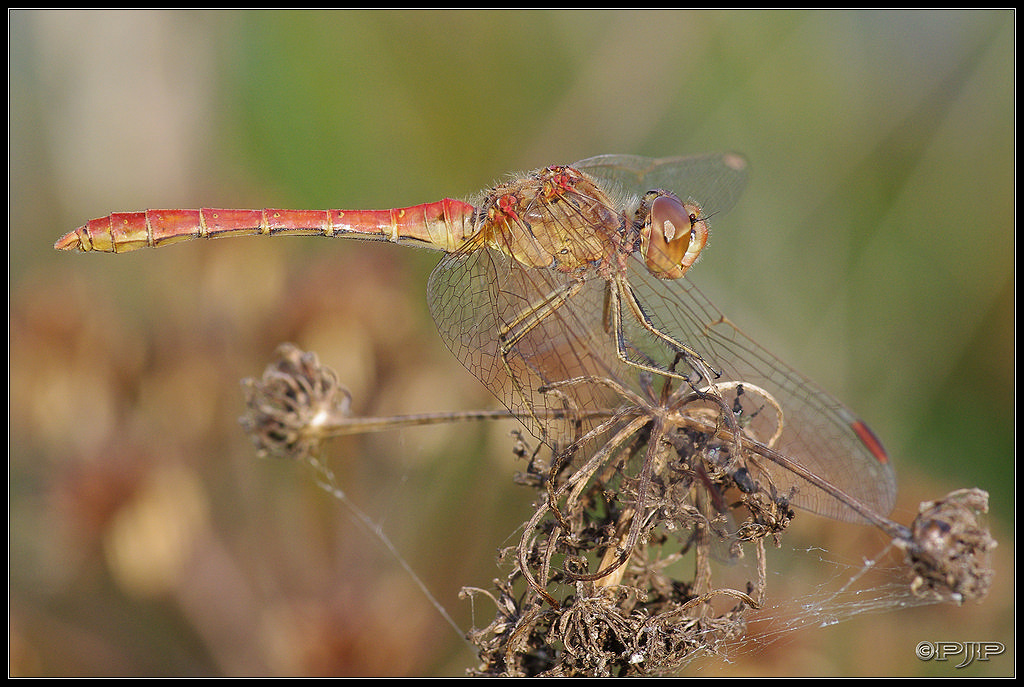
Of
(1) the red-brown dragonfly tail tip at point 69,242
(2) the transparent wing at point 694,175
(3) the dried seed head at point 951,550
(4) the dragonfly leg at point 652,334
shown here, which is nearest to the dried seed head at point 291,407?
(4) the dragonfly leg at point 652,334

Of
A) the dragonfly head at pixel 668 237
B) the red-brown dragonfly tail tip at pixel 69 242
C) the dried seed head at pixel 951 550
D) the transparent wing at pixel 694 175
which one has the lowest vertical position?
the dried seed head at pixel 951 550

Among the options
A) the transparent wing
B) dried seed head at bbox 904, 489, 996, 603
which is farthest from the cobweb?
the transparent wing

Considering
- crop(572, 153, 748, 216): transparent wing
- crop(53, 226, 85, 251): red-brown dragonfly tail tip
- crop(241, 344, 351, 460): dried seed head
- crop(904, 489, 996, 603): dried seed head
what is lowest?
crop(904, 489, 996, 603): dried seed head

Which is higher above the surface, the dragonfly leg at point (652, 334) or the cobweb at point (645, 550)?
the dragonfly leg at point (652, 334)

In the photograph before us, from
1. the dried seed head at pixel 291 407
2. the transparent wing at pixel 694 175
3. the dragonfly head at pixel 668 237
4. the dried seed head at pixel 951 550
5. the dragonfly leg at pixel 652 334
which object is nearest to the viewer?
the dried seed head at pixel 951 550

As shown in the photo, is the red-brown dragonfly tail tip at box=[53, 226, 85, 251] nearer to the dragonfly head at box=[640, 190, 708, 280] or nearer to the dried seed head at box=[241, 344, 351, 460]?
the dried seed head at box=[241, 344, 351, 460]

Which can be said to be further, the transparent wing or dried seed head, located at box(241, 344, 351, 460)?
the transparent wing

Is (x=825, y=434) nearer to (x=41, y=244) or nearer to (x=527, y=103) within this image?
(x=527, y=103)

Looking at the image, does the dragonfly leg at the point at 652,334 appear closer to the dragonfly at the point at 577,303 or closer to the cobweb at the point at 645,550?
the dragonfly at the point at 577,303
